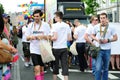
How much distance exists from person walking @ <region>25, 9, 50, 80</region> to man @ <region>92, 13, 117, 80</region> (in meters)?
1.18

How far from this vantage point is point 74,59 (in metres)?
16.5

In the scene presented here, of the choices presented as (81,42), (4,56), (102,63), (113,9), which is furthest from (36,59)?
(113,9)

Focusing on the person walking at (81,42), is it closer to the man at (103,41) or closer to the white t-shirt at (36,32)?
the white t-shirt at (36,32)

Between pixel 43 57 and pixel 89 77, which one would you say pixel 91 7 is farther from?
pixel 43 57

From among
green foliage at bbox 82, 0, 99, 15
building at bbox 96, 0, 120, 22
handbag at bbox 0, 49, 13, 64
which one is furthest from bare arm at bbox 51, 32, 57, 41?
building at bbox 96, 0, 120, 22

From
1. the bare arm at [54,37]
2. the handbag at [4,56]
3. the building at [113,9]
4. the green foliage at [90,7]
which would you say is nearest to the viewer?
the handbag at [4,56]

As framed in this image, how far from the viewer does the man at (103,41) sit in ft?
28.9

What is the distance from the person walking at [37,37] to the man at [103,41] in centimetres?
118

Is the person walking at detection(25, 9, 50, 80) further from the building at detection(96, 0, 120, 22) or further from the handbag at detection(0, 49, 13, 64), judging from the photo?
the building at detection(96, 0, 120, 22)

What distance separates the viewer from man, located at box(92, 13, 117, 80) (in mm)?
8820

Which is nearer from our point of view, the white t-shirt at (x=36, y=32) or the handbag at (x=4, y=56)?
the handbag at (x=4, y=56)

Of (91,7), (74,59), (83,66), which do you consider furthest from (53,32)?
(91,7)

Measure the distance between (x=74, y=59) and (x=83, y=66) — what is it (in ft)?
8.27

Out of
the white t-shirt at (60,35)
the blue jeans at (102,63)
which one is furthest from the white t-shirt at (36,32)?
the blue jeans at (102,63)
